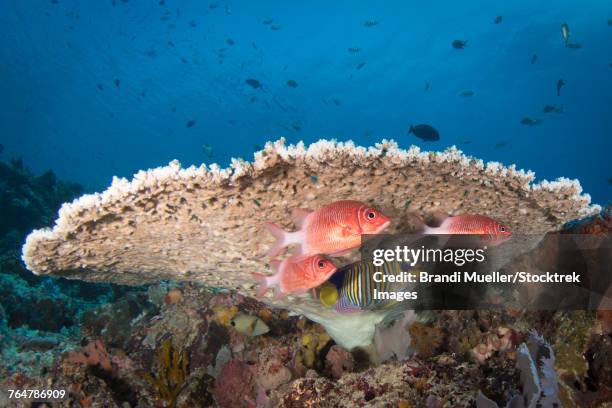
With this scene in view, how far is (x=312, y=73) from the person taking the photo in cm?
7394

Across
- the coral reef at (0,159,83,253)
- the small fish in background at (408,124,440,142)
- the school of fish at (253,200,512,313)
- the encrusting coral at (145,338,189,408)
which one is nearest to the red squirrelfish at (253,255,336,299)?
the school of fish at (253,200,512,313)

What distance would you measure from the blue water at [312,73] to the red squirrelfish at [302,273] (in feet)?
116

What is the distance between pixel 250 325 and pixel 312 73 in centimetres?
7539

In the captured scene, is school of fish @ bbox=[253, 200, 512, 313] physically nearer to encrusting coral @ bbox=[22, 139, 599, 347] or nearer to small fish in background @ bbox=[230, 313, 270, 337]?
encrusting coral @ bbox=[22, 139, 599, 347]

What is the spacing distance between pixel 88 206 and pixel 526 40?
61231 millimetres

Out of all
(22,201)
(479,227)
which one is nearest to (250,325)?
(479,227)

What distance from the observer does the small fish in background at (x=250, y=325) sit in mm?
4430

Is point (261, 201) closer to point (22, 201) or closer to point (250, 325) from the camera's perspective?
point (250, 325)

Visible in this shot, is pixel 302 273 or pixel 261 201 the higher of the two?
pixel 261 201

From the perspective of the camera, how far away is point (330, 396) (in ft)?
8.20

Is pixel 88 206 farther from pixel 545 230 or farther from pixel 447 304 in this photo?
pixel 545 230

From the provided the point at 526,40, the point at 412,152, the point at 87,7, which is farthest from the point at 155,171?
the point at 87,7

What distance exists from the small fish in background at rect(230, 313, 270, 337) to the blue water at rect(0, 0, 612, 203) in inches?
1320

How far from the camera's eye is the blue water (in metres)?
52.2
